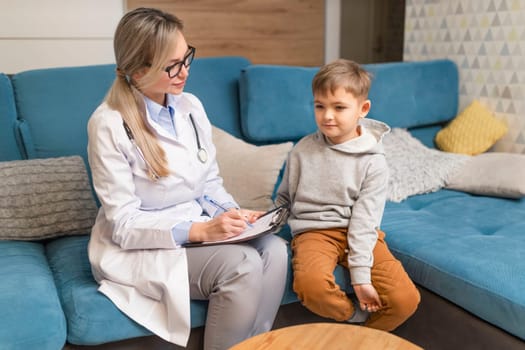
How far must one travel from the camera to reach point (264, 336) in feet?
3.61

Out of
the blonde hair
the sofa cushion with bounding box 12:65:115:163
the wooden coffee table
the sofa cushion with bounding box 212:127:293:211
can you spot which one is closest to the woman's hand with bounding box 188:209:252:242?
the blonde hair

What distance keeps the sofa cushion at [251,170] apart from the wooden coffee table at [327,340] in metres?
0.84

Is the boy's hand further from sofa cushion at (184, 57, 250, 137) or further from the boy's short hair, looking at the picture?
sofa cushion at (184, 57, 250, 137)

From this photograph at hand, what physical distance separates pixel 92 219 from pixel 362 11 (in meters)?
3.39

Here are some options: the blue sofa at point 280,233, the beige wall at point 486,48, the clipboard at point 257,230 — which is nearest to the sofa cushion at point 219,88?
the blue sofa at point 280,233

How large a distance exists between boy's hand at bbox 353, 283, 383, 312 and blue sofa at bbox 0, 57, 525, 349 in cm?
11

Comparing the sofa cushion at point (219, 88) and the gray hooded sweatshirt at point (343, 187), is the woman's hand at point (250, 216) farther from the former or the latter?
the sofa cushion at point (219, 88)

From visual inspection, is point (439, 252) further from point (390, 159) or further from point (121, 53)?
point (121, 53)

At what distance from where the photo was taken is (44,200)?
172cm

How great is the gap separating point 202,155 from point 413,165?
3.49ft

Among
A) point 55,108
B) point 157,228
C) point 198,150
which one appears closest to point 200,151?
point 198,150

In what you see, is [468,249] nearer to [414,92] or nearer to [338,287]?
[338,287]

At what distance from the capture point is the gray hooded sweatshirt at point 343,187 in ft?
5.17

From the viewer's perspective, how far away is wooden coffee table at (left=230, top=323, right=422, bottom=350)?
3.51ft
